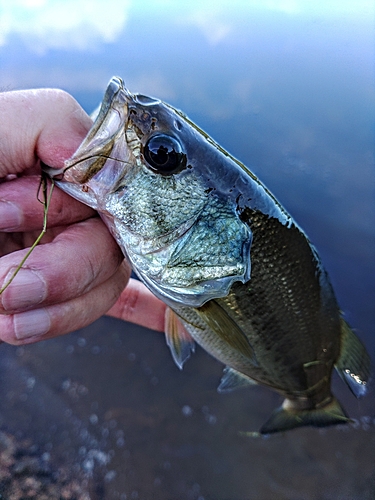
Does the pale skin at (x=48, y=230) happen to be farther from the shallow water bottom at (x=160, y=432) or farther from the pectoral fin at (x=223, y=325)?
the shallow water bottom at (x=160, y=432)

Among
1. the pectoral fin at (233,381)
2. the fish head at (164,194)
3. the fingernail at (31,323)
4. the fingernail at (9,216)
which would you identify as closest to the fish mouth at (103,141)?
Answer: the fish head at (164,194)

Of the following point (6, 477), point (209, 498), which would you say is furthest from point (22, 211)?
point (209, 498)

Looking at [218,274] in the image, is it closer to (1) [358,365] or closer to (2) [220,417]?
(1) [358,365]

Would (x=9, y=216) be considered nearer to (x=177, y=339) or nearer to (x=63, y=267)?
(x=63, y=267)

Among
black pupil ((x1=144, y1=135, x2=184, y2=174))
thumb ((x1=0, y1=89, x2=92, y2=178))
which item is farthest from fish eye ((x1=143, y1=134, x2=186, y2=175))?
thumb ((x1=0, y1=89, x2=92, y2=178))

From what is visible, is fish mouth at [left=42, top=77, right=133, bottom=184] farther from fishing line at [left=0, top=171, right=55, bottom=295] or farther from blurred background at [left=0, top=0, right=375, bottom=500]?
blurred background at [left=0, top=0, right=375, bottom=500]

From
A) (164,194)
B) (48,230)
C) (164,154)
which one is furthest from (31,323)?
(164,154)
